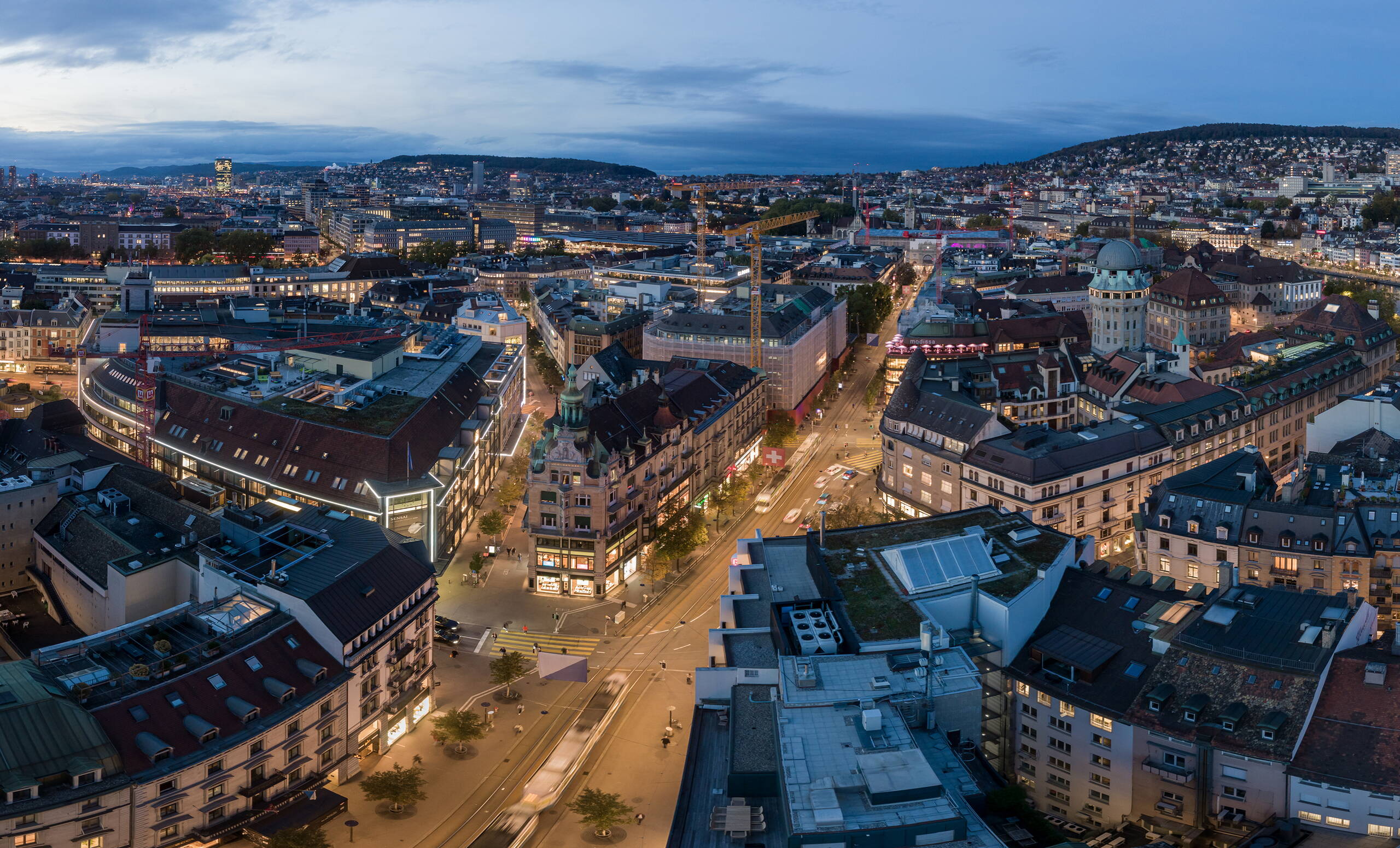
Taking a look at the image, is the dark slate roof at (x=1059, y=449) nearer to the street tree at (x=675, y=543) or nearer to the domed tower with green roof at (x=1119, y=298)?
the street tree at (x=675, y=543)

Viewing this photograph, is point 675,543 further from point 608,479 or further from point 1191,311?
point 1191,311

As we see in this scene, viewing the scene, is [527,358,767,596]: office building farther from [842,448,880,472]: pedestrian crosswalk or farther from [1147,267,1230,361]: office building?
[1147,267,1230,361]: office building

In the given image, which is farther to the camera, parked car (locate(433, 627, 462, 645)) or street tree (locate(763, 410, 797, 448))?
street tree (locate(763, 410, 797, 448))

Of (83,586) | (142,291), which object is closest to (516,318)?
(142,291)

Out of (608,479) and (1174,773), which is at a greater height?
(608,479)

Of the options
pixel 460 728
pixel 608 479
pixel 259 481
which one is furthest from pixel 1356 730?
pixel 259 481

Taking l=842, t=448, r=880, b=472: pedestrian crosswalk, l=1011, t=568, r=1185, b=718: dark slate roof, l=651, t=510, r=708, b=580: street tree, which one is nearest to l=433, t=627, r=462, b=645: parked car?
l=651, t=510, r=708, b=580: street tree

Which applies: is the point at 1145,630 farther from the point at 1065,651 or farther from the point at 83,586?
the point at 83,586
